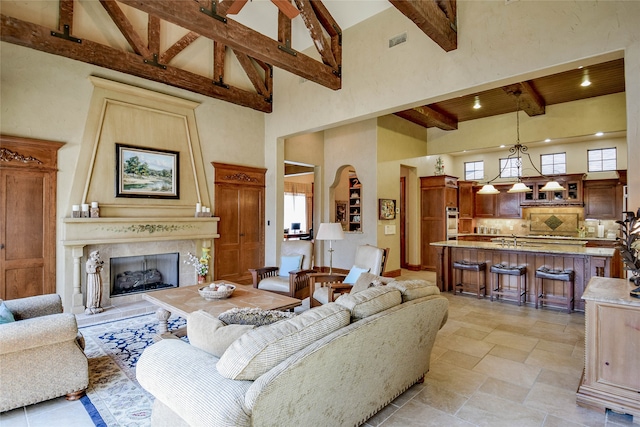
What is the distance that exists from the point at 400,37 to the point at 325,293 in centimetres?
388

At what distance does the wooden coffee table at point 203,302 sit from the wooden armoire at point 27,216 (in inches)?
79.9

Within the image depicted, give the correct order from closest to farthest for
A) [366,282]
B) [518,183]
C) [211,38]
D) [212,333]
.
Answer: [212,333] → [366,282] → [211,38] → [518,183]

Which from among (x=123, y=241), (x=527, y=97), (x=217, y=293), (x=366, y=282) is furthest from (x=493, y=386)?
(x=527, y=97)

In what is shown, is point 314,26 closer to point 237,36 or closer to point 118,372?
point 237,36

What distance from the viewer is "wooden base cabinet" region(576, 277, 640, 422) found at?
2.39m

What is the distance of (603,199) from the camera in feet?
25.8

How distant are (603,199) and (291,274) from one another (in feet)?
→ 25.8

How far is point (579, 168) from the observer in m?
8.20

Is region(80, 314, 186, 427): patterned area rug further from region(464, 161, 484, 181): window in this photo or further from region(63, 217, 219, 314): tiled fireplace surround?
region(464, 161, 484, 181): window

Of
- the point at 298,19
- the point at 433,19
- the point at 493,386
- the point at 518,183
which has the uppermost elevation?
the point at 298,19

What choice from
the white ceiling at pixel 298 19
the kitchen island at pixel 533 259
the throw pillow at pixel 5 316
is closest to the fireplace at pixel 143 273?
the throw pillow at pixel 5 316

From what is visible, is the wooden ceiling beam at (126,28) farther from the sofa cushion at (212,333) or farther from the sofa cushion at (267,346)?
the sofa cushion at (267,346)

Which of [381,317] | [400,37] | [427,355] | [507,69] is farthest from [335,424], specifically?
[400,37]

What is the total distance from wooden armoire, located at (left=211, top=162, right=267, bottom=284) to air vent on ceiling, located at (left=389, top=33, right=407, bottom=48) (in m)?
3.53
